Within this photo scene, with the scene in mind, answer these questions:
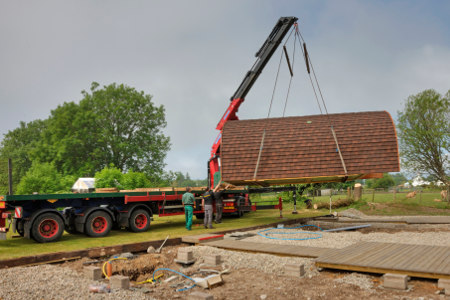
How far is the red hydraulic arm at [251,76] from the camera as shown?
54.2 feet

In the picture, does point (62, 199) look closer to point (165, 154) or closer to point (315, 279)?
point (315, 279)

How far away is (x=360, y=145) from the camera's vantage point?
43.0ft

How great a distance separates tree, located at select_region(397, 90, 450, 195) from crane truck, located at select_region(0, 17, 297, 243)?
16.6m

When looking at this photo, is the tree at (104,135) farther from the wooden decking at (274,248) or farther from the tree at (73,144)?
the wooden decking at (274,248)

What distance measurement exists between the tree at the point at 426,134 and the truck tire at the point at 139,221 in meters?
22.7

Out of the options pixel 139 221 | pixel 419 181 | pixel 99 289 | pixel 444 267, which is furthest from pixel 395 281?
pixel 419 181

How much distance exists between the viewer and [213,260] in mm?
8055

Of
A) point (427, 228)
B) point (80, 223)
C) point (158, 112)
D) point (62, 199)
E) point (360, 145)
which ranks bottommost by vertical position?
point (427, 228)

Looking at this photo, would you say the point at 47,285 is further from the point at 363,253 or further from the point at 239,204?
the point at 239,204

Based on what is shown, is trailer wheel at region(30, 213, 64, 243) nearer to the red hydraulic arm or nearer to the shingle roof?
the shingle roof

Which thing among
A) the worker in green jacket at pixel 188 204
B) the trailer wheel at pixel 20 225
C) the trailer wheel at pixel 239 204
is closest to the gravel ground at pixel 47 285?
the trailer wheel at pixel 20 225

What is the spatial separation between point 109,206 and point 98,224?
3.09ft

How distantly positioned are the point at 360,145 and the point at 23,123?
56563 millimetres

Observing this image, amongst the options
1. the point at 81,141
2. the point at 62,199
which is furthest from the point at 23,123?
the point at 62,199
